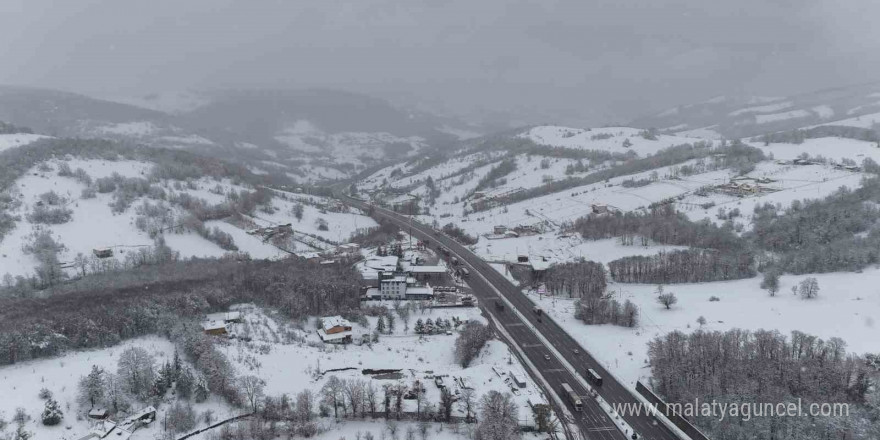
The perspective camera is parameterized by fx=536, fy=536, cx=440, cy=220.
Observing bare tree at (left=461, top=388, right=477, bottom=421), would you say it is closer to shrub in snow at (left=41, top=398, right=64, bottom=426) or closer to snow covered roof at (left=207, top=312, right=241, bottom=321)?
snow covered roof at (left=207, top=312, right=241, bottom=321)

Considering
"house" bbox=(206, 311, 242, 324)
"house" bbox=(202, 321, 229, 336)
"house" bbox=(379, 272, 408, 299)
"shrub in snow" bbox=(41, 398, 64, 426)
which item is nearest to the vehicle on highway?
"house" bbox=(379, 272, 408, 299)

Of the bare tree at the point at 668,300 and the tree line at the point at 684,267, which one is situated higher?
the tree line at the point at 684,267

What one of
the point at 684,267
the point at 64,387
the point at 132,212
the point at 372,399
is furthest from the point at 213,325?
the point at 684,267

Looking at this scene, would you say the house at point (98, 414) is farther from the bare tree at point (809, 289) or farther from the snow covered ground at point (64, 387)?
the bare tree at point (809, 289)

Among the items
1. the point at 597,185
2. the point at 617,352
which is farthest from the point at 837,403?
the point at 597,185

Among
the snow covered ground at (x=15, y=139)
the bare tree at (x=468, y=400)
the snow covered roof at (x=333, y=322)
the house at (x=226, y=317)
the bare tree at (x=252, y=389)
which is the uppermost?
the snow covered ground at (x=15, y=139)

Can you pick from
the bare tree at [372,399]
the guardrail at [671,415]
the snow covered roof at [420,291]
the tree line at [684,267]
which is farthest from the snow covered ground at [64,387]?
the tree line at [684,267]
